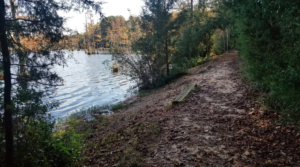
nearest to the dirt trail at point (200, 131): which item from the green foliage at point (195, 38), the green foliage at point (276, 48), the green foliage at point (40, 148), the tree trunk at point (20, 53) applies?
the green foliage at point (276, 48)

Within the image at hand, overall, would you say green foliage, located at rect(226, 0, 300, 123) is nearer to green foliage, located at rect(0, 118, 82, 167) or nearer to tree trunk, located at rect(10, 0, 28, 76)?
green foliage, located at rect(0, 118, 82, 167)

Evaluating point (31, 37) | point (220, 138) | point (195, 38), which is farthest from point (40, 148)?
point (195, 38)

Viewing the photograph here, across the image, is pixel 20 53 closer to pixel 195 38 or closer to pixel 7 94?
pixel 7 94

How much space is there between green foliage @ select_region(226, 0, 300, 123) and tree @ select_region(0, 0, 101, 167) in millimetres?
3896

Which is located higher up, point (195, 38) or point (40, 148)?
point (195, 38)

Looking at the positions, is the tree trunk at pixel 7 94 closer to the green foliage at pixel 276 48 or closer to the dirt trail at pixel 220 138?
the dirt trail at pixel 220 138

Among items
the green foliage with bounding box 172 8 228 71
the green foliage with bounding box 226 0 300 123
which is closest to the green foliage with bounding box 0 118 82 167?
the green foliage with bounding box 226 0 300 123

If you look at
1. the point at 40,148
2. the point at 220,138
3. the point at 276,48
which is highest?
the point at 276,48

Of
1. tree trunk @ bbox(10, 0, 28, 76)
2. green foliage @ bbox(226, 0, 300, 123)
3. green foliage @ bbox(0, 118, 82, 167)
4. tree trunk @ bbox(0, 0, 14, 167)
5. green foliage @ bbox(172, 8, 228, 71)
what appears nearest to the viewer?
tree trunk @ bbox(0, 0, 14, 167)

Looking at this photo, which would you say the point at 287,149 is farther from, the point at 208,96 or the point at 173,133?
the point at 208,96

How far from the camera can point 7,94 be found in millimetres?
3373

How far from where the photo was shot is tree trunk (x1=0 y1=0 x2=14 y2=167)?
128 inches

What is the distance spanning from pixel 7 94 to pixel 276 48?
705 cm

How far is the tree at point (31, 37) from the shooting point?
3354mm
